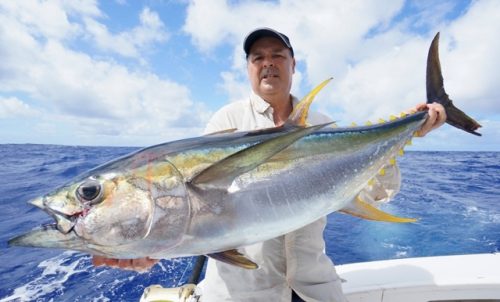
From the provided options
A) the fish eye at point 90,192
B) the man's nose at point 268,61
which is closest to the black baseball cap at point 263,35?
the man's nose at point 268,61

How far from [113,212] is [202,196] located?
0.35 meters

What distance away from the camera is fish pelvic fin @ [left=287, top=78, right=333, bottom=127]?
67.7 inches

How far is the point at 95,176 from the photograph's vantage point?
1.43 meters

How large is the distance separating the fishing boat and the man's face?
1.64 meters

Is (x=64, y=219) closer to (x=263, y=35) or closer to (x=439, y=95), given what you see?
(x=263, y=35)

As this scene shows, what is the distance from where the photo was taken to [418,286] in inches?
116

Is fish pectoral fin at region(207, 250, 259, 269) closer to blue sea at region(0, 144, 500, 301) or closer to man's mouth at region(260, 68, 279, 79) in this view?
man's mouth at region(260, 68, 279, 79)

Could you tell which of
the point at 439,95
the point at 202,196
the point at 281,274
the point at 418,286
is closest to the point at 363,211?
the point at 281,274

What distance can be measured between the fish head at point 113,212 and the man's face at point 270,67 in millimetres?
1270

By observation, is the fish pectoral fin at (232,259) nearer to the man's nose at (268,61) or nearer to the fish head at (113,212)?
the fish head at (113,212)

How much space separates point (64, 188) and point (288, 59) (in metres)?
1.77

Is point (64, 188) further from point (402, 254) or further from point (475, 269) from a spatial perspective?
point (402, 254)

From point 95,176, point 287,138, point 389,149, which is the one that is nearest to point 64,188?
point 95,176

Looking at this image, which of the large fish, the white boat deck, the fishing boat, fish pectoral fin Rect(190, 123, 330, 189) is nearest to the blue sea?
the fishing boat
